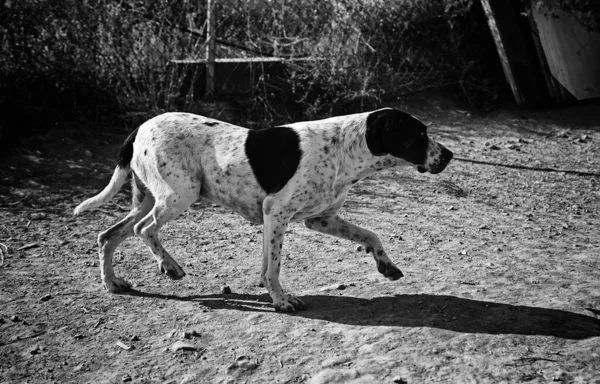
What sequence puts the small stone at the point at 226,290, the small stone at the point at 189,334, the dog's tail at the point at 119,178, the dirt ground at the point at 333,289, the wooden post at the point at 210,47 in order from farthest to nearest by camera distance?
1. the wooden post at the point at 210,47
2. the dog's tail at the point at 119,178
3. the small stone at the point at 226,290
4. the small stone at the point at 189,334
5. the dirt ground at the point at 333,289

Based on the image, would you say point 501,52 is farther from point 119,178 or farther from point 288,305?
point 288,305

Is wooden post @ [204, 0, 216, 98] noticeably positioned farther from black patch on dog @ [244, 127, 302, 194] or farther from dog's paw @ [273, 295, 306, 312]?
dog's paw @ [273, 295, 306, 312]

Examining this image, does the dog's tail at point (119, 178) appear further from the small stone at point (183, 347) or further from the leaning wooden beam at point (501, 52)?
the leaning wooden beam at point (501, 52)

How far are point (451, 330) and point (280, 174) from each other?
143cm

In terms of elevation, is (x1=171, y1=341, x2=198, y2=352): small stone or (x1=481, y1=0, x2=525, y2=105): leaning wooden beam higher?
(x1=481, y1=0, x2=525, y2=105): leaning wooden beam

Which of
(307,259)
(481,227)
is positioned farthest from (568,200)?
(307,259)

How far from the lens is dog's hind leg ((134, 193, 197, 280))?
474 cm

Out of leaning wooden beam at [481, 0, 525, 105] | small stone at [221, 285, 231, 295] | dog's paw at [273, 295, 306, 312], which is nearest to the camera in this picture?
dog's paw at [273, 295, 306, 312]

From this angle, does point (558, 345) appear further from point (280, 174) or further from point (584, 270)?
point (280, 174)

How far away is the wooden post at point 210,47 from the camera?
29.1 ft

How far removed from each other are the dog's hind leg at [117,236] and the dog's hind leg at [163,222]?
0.17 meters

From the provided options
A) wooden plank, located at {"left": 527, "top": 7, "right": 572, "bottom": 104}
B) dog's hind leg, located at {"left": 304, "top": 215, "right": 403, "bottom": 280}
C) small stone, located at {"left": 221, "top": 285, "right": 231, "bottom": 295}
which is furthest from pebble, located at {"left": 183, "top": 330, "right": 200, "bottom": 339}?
wooden plank, located at {"left": 527, "top": 7, "right": 572, "bottom": 104}

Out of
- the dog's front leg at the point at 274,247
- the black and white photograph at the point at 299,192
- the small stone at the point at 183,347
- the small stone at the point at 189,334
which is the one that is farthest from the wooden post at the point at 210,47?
the small stone at the point at 183,347

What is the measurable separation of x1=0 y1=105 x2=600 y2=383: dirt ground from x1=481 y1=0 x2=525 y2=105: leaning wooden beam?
169cm
